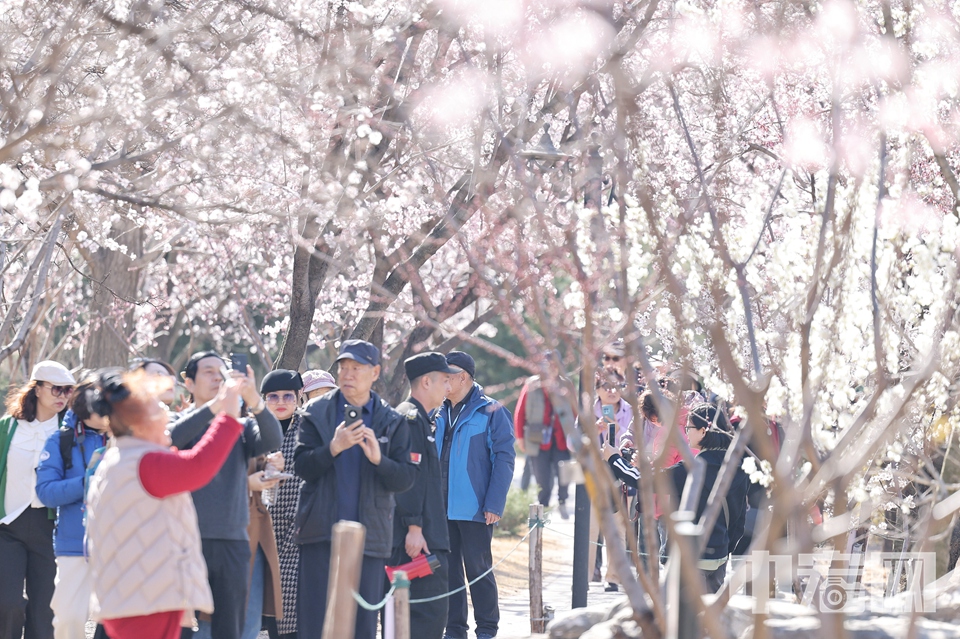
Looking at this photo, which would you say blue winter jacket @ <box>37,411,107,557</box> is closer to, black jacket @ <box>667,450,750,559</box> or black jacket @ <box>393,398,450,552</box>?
black jacket @ <box>393,398,450,552</box>

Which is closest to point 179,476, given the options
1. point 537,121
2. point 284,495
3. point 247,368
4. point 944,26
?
point 247,368

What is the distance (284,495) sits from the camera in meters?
7.32

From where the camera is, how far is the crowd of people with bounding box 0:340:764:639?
4617 millimetres

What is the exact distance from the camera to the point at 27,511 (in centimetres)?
674

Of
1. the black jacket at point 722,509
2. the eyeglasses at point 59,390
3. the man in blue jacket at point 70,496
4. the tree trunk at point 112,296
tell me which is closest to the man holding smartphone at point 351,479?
the man in blue jacket at point 70,496

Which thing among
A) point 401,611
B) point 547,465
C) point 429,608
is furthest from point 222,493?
point 547,465

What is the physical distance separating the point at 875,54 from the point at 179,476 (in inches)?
176

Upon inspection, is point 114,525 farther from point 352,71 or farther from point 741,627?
point 352,71

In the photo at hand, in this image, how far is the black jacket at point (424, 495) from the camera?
22.7 ft

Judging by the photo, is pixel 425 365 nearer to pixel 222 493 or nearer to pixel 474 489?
pixel 474 489

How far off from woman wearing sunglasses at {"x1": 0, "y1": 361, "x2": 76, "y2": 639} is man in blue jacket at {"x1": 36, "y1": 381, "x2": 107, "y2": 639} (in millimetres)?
490

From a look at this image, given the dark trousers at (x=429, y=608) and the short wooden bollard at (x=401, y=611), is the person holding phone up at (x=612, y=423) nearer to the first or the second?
the dark trousers at (x=429, y=608)
